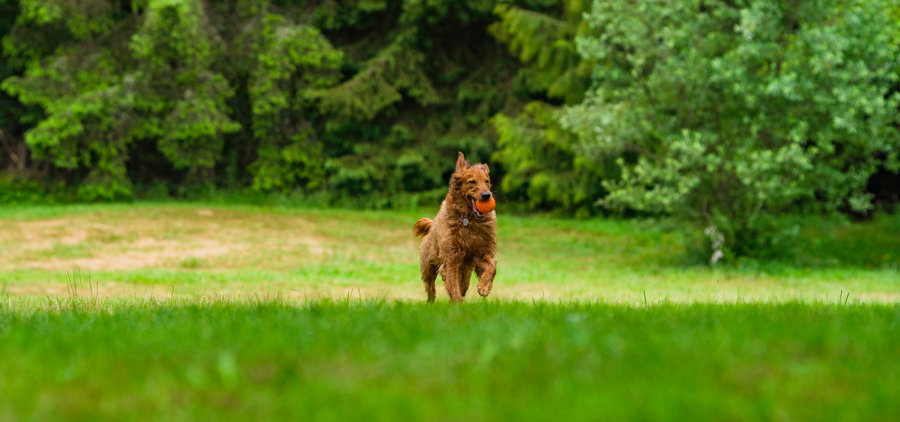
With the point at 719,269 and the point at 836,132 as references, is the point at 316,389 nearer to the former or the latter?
the point at 719,269

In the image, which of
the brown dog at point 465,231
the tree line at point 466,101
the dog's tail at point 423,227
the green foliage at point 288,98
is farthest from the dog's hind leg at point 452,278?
the green foliage at point 288,98

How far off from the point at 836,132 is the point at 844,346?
1514 cm

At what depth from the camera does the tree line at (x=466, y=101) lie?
58.4 ft

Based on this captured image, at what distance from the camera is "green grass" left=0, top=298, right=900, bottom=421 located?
3227 millimetres

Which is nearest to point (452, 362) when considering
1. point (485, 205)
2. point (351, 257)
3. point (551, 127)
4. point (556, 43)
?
point (485, 205)

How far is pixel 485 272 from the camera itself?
8.48 meters

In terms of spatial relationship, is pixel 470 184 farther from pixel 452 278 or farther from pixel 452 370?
pixel 452 370

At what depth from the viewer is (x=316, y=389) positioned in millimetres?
3430

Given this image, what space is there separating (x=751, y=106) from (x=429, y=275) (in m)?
11.0

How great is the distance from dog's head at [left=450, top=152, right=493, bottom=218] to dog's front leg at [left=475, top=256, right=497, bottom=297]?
48 cm

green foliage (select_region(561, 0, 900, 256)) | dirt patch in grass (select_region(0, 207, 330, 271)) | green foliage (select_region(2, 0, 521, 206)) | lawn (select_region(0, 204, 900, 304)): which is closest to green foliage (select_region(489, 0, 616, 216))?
lawn (select_region(0, 204, 900, 304))

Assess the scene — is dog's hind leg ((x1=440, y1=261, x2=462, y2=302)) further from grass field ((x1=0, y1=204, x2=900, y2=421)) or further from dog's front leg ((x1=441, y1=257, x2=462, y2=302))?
grass field ((x1=0, y1=204, x2=900, y2=421))

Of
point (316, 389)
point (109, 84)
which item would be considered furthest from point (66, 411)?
point (109, 84)

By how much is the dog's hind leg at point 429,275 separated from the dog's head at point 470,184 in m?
1.06
